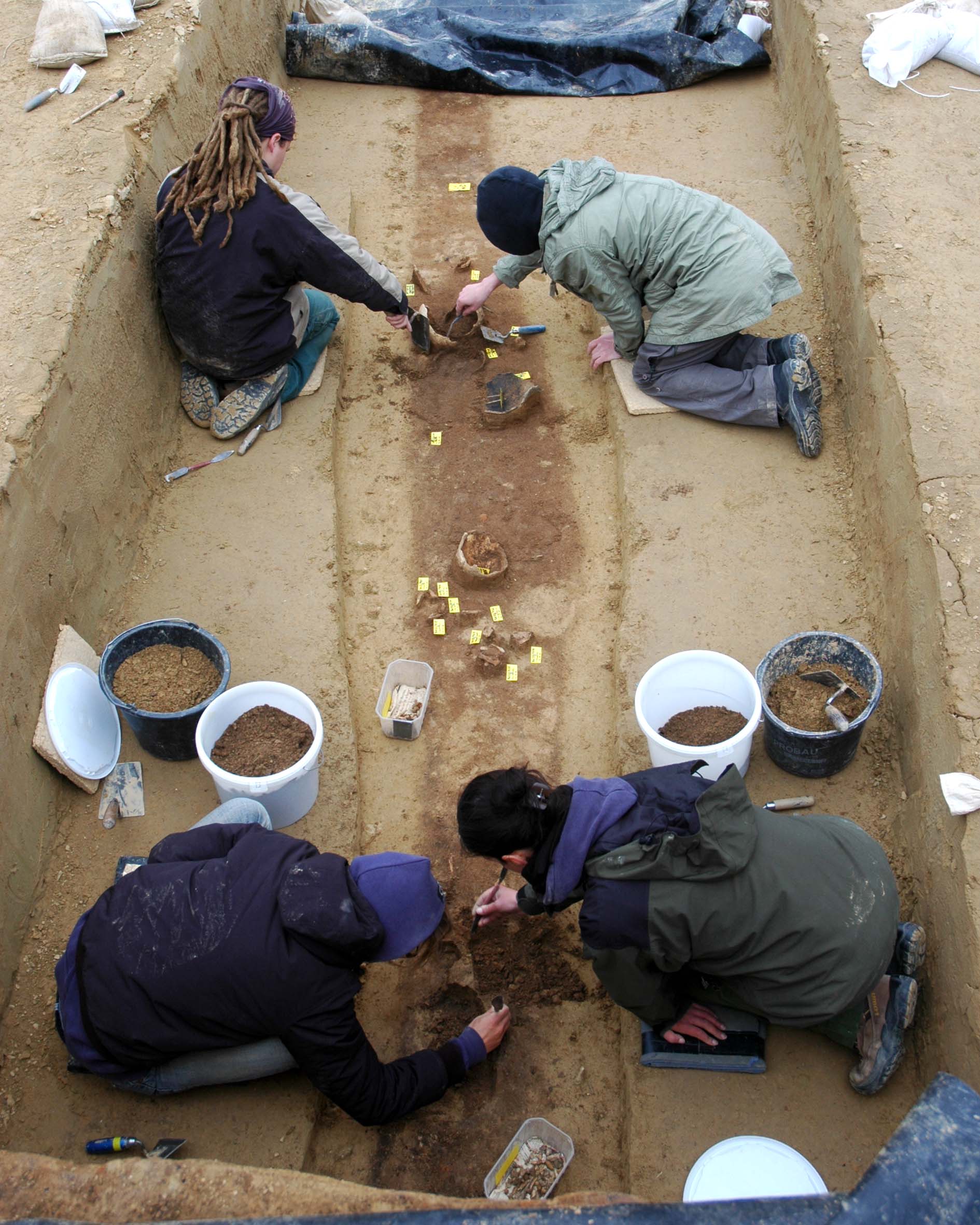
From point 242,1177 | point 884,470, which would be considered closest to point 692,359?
point 884,470

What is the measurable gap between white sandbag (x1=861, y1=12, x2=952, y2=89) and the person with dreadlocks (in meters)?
2.98

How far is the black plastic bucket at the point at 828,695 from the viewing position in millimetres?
3488

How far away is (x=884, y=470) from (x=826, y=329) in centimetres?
130

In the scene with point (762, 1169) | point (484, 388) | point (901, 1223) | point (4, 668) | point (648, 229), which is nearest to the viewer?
point (901, 1223)

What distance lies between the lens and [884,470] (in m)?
4.17

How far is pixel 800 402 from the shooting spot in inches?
181

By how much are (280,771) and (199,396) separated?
2279 millimetres

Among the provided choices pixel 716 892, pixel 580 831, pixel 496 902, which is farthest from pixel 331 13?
pixel 716 892

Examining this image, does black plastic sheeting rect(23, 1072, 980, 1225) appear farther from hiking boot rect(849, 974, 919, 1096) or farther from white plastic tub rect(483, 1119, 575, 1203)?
white plastic tub rect(483, 1119, 575, 1203)

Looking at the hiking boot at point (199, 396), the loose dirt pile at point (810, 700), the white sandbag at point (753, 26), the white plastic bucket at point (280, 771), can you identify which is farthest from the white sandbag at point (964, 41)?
the white plastic bucket at point (280, 771)

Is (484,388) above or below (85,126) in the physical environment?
below

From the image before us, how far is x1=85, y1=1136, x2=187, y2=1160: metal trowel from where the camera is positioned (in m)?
2.90

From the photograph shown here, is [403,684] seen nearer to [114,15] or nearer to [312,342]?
[312,342]

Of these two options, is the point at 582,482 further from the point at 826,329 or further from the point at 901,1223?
the point at 901,1223
